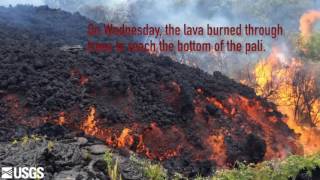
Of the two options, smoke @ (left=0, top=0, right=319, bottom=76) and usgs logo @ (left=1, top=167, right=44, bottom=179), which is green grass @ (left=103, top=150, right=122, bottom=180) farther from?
smoke @ (left=0, top=0, right=319, bottom=76)

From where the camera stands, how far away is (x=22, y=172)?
962 centimetres

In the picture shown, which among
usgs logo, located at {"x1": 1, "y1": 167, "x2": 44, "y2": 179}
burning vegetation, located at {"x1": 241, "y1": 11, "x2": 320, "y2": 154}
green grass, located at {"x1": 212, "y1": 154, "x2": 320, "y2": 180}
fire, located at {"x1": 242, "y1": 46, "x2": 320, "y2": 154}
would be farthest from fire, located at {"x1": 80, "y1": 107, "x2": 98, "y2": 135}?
fire, located at {"x1": 242, "y1": 46, "x2": 320, "y2": 154}

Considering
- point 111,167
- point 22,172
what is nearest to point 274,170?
point 111,167

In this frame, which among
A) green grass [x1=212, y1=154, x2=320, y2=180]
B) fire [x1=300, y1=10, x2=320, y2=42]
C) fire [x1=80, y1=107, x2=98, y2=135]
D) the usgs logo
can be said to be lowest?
green grass [x1=212, y1=154, x2=320, y2=180]

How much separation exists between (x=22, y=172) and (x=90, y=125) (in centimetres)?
485

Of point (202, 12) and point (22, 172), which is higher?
point (202, 12)

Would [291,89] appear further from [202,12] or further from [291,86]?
[202,12]

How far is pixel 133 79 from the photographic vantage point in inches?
675

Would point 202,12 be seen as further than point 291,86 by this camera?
Yes

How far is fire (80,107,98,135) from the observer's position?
14.2m

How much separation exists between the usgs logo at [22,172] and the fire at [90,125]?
4.46 m

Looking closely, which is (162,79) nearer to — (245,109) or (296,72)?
(245,109)

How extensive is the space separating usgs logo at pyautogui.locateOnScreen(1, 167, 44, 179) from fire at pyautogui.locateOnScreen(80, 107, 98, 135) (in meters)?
4.46

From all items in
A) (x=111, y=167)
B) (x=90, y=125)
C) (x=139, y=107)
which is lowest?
(x=111, y=167)
